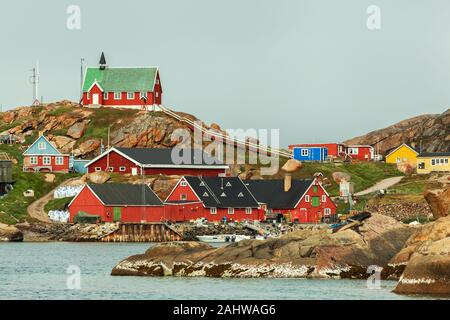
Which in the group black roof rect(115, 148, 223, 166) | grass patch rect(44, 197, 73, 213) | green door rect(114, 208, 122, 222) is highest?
black roof rect(115, 148, 223, 166)

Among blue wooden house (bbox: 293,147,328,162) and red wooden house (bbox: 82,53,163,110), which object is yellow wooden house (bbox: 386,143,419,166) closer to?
blue wooden house (bbox: 293,147,328,162)

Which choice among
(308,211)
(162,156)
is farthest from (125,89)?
(308,211)

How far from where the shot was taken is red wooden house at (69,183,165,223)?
110 meters

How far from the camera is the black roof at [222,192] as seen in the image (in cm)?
11550

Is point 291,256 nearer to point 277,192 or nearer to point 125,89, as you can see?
point 277,192

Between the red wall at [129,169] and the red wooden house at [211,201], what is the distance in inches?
365

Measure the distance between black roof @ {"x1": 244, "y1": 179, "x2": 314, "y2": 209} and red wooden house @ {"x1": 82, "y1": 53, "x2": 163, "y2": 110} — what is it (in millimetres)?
28381

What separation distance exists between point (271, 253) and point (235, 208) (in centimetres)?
5308

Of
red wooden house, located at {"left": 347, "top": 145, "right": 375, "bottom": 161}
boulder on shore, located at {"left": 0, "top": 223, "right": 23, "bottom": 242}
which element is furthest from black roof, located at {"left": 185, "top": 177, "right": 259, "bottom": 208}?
red wooden house, located at {"left": 347, "top": 145, "right": 375, "bottom": 161}

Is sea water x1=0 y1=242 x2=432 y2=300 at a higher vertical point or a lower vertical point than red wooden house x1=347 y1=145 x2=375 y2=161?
lower

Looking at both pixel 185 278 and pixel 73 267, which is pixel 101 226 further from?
pixel 185 278

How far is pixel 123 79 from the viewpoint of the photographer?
147875mm

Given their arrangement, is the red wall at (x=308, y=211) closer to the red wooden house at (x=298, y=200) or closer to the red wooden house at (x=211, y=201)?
the red wooden house at (x=298, y=200)
